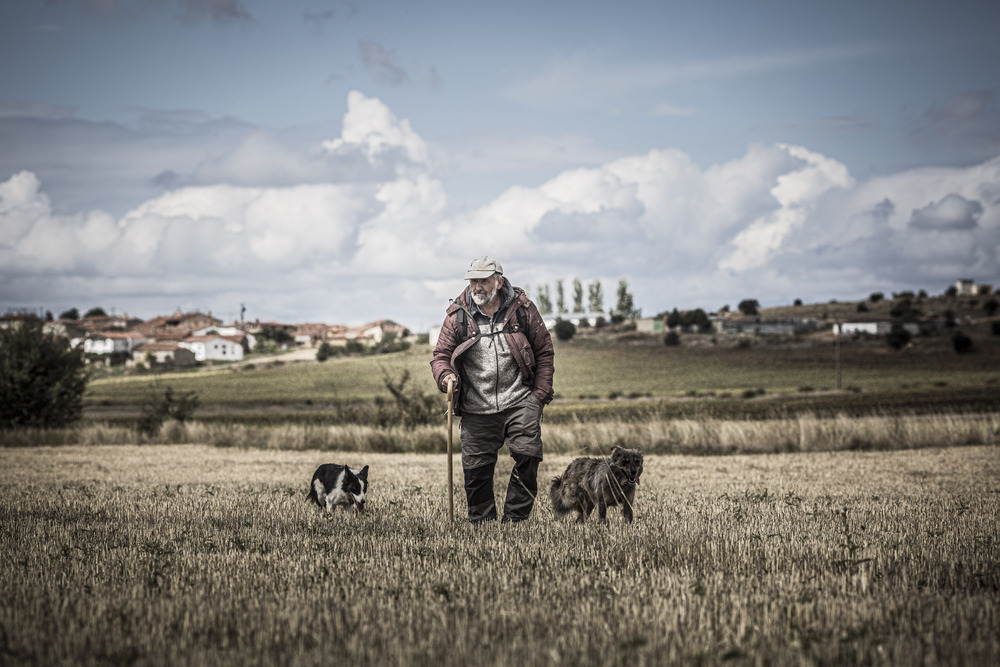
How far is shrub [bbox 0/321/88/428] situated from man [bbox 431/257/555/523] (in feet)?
74.6

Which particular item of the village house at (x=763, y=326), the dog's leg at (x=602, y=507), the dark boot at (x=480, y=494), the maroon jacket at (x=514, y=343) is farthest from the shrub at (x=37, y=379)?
the village house at (x=763, y=326)

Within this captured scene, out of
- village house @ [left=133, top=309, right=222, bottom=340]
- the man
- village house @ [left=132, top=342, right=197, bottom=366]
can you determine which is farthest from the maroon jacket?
village house @ [left=133, top=309, right=222, bottom=340]

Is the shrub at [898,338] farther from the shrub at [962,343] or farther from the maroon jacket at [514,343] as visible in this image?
the maroon jacket at [514,343]

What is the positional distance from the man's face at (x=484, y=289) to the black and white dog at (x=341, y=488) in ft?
10.3

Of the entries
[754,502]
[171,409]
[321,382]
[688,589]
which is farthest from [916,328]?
[688,589]

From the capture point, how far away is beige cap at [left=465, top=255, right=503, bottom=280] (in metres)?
7.61

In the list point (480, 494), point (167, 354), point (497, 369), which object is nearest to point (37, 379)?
point (480, 494)

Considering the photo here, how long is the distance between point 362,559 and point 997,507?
804cm

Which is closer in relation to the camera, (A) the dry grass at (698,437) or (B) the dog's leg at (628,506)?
(B) the dog's leg at (628,506)

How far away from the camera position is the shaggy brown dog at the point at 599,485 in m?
7.80

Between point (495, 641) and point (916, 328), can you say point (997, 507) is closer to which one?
point (495, 641)

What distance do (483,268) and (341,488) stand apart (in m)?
3.64

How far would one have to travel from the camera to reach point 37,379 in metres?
26.1

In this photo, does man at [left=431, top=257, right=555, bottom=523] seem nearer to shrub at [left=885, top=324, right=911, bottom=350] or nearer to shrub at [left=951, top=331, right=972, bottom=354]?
shrub at [left=951, top=331, right=972, bottom=354]
